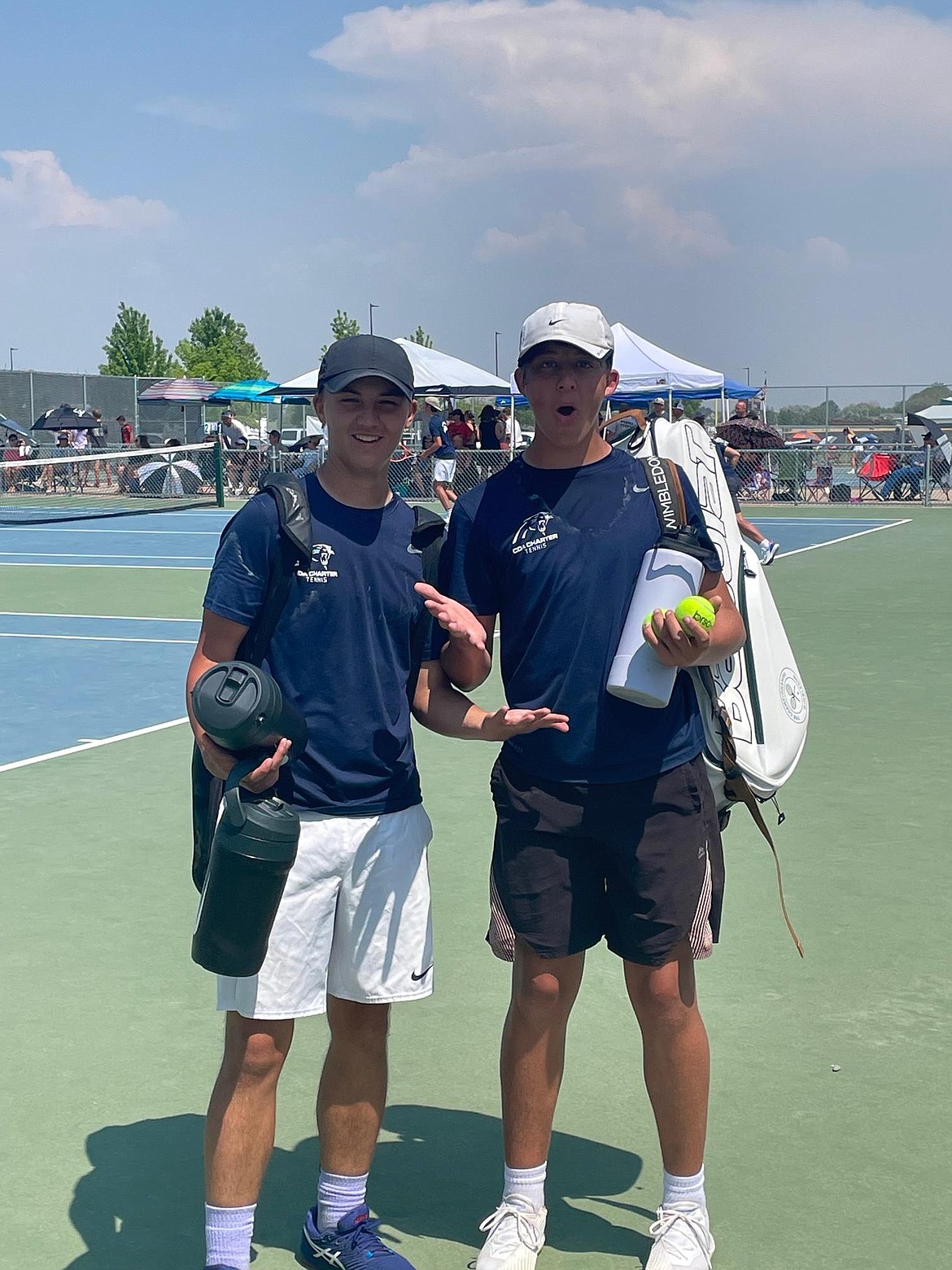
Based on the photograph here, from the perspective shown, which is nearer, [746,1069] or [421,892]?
[421,892]

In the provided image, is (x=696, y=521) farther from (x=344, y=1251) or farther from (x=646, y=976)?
(x=344, y=1251)

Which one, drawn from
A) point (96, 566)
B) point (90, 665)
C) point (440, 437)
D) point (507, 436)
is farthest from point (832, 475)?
point (90, 665)

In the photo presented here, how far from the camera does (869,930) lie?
5297 mm

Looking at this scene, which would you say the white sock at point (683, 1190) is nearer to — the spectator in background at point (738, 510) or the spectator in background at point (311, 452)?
the spectator in background at point (738, 510)

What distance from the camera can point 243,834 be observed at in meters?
Answer: 2.98

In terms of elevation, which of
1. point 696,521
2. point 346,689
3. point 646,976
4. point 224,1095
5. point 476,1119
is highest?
point 696,521

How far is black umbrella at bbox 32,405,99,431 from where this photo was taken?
37.8 meters

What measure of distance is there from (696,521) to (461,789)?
4089 millimetres

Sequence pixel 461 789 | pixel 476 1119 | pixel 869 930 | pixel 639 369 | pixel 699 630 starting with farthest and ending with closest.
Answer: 1. pixel 639 369
2. pixel 461 789
3. pixel 869 930
4. pixel 476 1119
5. pixel 699 630

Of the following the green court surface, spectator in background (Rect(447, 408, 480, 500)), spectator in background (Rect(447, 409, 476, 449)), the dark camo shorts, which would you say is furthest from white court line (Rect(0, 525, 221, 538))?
the dark camo shorts

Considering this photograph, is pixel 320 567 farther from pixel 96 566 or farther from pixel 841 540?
pixel 841 540

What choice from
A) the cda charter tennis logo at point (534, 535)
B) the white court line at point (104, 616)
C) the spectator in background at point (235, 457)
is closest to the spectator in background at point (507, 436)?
the spectator in background at point (235, 457)

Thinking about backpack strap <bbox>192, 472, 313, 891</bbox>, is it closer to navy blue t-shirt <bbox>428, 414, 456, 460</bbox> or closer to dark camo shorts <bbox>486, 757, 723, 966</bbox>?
dark camo shorts <bbox>486, 757, 723, 966</bbox>

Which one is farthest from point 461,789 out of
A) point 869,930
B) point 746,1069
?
point 746,1069
